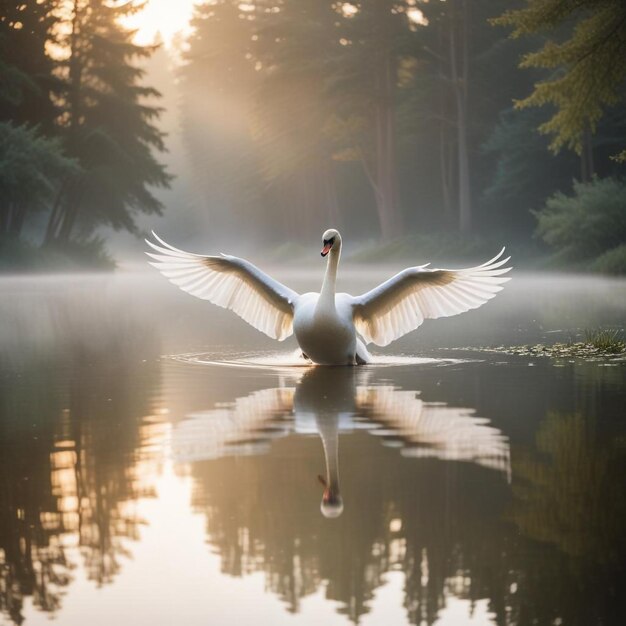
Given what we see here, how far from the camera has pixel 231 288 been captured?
50.6 ft

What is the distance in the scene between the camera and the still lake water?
504 centimetres

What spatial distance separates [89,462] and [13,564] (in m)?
2.42

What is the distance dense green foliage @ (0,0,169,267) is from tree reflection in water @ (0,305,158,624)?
113 feet

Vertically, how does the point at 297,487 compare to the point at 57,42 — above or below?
below

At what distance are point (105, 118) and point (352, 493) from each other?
45869mm

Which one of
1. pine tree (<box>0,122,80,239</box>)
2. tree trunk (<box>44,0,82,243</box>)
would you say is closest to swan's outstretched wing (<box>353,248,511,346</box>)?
pine tree (<box>0,122,80,239</box>)

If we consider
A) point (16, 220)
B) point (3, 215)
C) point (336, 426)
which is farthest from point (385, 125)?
point (336, 426)

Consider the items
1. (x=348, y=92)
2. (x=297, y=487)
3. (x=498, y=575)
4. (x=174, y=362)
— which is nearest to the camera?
(x=498, y=575)

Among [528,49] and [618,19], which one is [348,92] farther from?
[618,19]

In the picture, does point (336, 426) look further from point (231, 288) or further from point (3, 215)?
point (3, 215)

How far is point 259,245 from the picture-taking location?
8844cm

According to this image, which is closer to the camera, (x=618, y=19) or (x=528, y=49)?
(x=618, y=19)

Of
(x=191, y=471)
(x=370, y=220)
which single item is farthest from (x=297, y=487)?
(x=370, y=220)

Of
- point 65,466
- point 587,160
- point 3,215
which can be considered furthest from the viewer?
point 3,215
